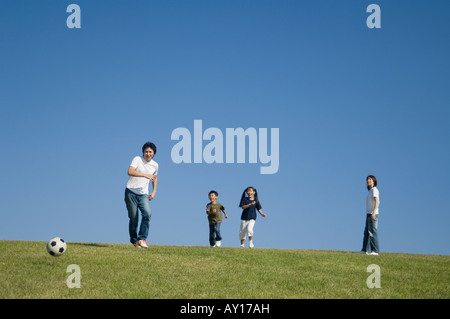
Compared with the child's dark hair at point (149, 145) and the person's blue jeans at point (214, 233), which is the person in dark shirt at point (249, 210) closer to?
the person's blue jeans at point (214, 233)

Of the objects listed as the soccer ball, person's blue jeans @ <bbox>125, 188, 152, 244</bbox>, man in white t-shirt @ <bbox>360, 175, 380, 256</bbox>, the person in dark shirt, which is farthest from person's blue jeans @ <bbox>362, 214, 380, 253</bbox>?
the soccer ball

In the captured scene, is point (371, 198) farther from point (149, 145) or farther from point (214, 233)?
point (149, 145)

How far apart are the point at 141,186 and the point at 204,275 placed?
5.25m

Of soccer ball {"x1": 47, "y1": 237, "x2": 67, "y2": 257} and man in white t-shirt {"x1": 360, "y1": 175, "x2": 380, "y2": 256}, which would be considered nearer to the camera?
soccer ball {"x1": 47, "y1": 237, "x2": 67, "y2": 257}

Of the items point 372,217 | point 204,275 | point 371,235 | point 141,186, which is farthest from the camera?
point 371,235

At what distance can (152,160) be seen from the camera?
16422 mm

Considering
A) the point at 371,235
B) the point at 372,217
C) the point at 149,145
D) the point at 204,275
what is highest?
the point at 149,145

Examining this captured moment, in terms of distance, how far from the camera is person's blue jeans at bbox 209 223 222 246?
70.3 ft

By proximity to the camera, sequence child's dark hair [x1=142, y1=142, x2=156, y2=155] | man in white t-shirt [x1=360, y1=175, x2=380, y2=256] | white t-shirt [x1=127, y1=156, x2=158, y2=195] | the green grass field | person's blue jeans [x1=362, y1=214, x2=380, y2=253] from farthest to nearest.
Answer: person's blue jeans [x1=362, y1=214, x2=380, y2=253] → man in white t-shirt [x1=360, y1=175, x2=380, y2=256] → child's dark hair [x1=142, y1=142, x2=156, y2=155] → white t-shirt [x1=127, y1=156, x2=158, y2=195] → the green grass field

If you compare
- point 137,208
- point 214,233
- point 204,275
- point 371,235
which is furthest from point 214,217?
point 204,275

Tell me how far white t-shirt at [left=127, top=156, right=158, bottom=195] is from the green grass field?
2153 mm

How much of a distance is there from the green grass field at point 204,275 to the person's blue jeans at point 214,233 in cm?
517

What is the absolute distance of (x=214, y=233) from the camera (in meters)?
21.6

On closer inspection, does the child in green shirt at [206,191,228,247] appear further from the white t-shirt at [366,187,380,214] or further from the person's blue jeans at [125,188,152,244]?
the white t-shirt at [366,187,380,214]
